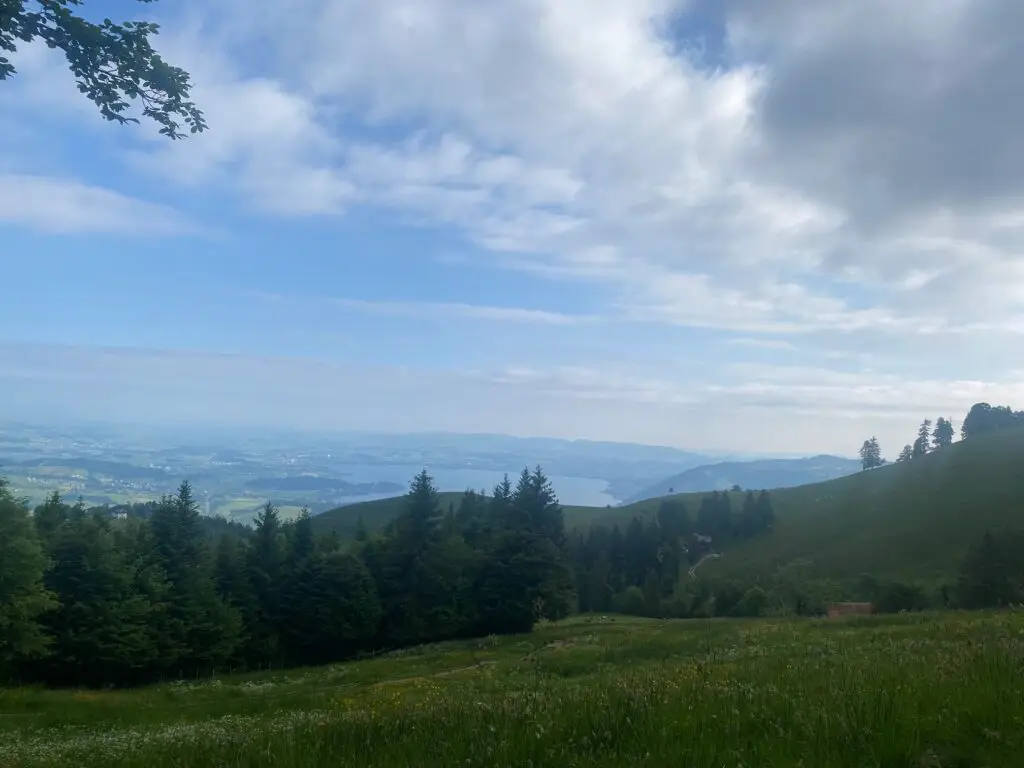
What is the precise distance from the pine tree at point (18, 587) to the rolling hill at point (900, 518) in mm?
84763

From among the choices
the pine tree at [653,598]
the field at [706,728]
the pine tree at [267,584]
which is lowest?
the pine tree at [653,598]

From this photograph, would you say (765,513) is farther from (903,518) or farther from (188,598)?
(188,598)

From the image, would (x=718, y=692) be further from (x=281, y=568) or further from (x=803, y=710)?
(x=281, y=568)

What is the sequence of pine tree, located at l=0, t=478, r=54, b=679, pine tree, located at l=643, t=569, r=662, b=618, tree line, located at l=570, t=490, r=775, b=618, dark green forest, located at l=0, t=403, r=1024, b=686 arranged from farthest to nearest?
→ tree line, located at l=570, t=490, r=775, b=618 < pine tree, located at l=643, t=569, r=662, b=618 < dark green forest, located at l=0, t=403, r=1024, b=686 < pine tree, located at l=0, t=478, r=54, b=679

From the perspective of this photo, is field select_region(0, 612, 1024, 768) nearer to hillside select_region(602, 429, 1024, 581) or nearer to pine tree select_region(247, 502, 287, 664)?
pine tree select_region(247, 502, 287, 664)

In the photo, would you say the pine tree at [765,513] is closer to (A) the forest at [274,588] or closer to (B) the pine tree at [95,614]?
(A) the forest at [274,588]

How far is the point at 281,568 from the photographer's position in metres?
63.0

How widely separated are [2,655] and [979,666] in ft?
159

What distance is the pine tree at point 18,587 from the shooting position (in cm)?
3841

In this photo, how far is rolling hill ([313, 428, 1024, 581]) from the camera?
129 meters

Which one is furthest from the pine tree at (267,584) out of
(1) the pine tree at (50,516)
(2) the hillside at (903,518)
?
(2) the hillside at (903,518)

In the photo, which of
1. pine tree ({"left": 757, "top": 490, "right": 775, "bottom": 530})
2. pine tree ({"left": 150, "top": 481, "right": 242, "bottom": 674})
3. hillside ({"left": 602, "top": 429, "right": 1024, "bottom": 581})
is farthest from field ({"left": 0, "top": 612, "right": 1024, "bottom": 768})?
pine tree ({"left": 757, "top": 490, "right": 775, "bottom": 530})

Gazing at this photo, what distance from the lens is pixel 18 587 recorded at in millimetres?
39031

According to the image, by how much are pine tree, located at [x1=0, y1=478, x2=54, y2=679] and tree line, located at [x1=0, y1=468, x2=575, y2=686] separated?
16 centimetres
